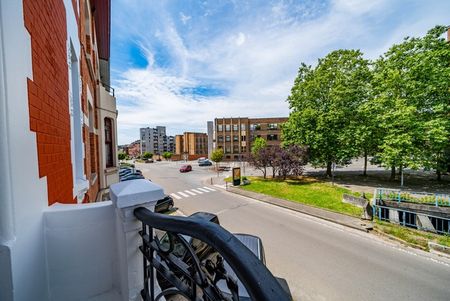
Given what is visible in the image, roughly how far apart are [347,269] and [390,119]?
14717mm

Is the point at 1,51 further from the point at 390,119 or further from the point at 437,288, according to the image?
the point at 390,119

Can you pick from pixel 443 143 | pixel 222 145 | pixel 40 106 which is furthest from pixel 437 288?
pixel 222 145

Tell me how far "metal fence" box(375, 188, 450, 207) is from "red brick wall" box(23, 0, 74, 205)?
13.7 meters

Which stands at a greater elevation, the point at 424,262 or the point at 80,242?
the point at 80,242

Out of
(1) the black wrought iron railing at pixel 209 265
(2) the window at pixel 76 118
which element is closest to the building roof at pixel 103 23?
(2) the window at pixel 76 118

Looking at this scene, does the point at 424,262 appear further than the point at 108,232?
Yes

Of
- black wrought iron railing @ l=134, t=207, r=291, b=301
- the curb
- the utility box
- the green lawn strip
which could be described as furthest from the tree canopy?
black wrought iron railing @ l=134, t=207, r=291, b=301

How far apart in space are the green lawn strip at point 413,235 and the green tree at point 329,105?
1127 centimetres

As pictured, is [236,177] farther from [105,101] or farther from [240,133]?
[240,133]

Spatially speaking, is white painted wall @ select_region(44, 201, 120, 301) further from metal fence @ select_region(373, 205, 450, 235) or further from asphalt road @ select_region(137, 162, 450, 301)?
metal fence @ select_region(373, 205, 450, 235)

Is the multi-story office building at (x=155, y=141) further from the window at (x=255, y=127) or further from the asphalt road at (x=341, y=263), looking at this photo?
the asphalt road at (x=341, y=263)

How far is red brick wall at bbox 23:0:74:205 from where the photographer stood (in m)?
1.61

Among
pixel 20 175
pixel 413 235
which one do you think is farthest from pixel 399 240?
pixel 20 175

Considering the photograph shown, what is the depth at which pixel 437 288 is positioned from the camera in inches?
207
